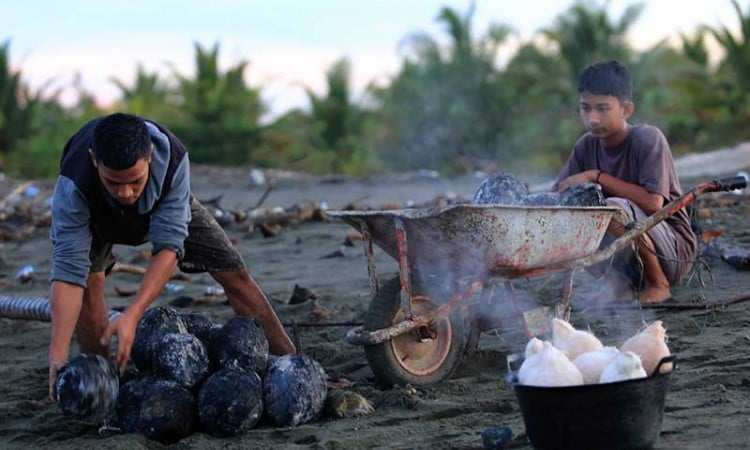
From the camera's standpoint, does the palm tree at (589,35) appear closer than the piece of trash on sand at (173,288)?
No

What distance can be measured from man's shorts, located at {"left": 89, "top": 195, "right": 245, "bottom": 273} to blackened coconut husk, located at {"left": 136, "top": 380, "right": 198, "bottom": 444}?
101 centimetres

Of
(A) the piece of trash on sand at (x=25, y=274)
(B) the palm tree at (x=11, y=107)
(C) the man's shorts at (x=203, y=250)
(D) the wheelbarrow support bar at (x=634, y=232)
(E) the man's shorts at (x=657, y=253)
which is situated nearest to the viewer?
(D) the wheelbarrow support bar at (x=634, y=232)

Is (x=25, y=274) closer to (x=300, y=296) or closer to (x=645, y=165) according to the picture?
(x=300, y=296)

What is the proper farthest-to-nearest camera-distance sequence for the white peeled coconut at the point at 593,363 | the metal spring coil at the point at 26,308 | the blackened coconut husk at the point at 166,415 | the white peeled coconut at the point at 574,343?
1. the metal spring coil at the point at 26,308
2. the blackened coconut husk at the point at 166,415
3. the white peeled coconut at the point at 574,343
4. the white peeled coconut at the point at 593,363

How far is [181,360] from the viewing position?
13.9 ft

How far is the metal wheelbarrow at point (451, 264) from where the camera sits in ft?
14.1

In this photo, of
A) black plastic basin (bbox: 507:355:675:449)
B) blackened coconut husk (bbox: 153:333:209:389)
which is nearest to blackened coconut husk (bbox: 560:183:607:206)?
black plastic basin (bbox: 507:355:675:449)

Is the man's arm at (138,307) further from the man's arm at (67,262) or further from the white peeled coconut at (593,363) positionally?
the white peeled coconut at (593,363)

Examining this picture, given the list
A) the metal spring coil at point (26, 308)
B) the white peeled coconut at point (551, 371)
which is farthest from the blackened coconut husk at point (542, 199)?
the metal spring coil at point (26, 308)

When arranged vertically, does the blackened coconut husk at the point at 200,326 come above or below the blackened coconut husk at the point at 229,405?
above

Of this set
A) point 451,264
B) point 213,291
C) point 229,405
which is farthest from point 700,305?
point 213,291

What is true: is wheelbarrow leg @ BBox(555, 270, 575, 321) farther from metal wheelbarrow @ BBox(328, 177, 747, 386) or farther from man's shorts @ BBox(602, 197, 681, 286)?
man's shorts @ BBox(602, 197, 681, 286)

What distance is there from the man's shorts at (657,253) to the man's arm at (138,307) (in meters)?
2.32

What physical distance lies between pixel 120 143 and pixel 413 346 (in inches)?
62.5
